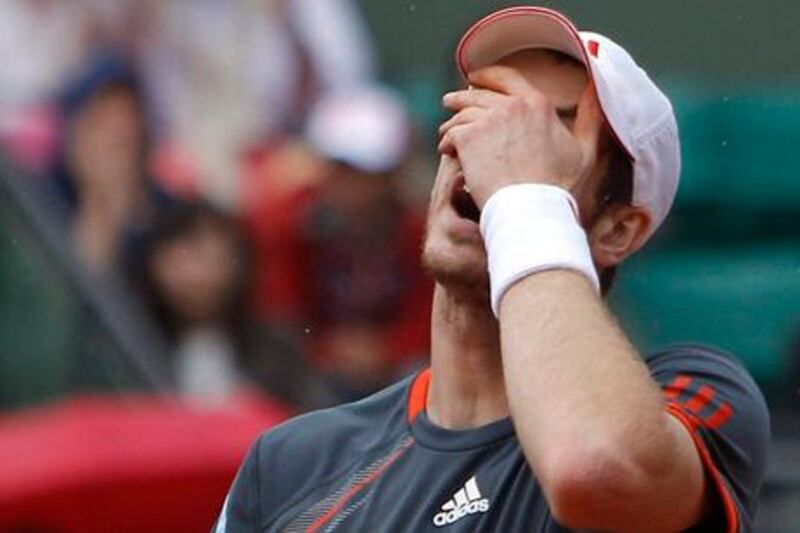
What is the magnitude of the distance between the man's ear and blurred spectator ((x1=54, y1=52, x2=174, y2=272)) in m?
3.70

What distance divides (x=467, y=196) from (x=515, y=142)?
0.52 feet

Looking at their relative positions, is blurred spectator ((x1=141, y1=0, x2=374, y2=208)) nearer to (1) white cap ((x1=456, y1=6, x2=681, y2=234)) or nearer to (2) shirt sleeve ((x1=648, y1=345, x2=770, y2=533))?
(1) white cap ((x1=456, y1=6, x2=681, y2=234))

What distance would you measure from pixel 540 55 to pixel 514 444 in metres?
0.45

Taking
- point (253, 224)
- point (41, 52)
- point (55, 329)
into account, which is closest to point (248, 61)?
point (41, 52)

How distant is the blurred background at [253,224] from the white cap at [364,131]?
0.01 meters

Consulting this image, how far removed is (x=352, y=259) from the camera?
6.89 meters

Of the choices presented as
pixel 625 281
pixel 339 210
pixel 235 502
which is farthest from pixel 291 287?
pixel 235 502

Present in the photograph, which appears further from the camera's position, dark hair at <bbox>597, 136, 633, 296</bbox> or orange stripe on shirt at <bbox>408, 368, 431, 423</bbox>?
orange stripe on shirt at <bbox>408, 368, 431, 423</bbox>

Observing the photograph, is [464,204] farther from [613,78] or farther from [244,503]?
[244,503]

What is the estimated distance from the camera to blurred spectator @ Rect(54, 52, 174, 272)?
6480mm

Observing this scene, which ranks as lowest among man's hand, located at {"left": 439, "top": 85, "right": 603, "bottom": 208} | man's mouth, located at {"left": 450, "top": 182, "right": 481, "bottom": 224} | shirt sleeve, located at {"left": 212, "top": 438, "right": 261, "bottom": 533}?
shirt sleeve, located at {"left": 212, "top": 438, "right": 261, "bottom": 533}

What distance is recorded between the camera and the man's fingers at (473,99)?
255 cm

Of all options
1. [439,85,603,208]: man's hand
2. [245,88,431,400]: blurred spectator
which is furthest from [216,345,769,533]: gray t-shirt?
[245,88,431,400]: blurred spectator

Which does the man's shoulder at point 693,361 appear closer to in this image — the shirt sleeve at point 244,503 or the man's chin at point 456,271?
the man's chin at point 456,271
